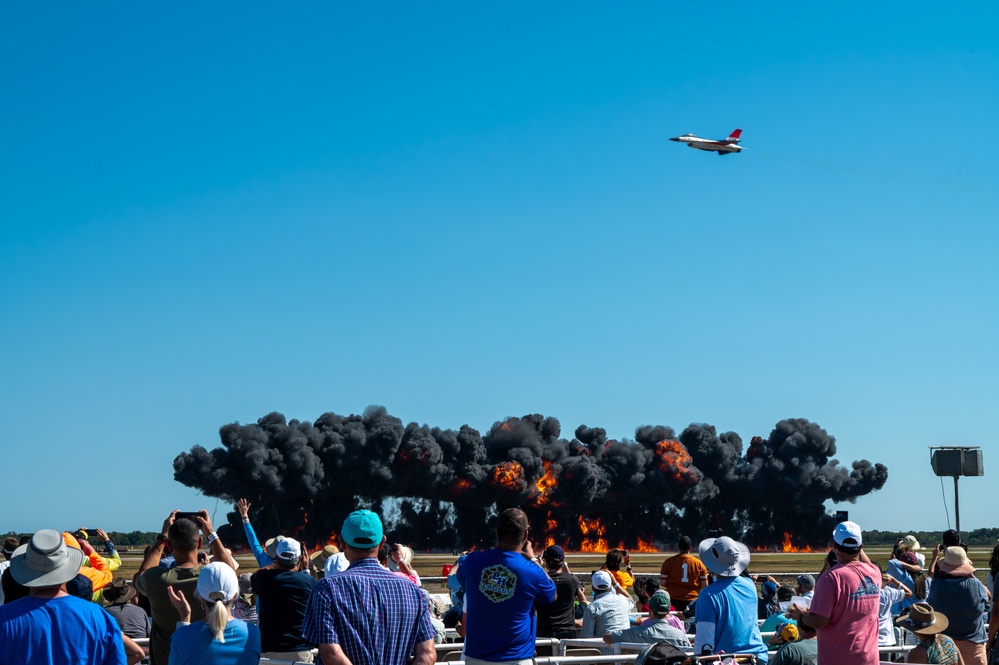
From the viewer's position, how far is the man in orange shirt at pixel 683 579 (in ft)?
43.2

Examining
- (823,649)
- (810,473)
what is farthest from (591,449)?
(823,649)

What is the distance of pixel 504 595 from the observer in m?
7.26

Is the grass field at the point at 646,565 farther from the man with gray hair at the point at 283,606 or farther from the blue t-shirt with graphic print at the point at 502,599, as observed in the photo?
the blue t-shirt with graphic print at the point at 502,599

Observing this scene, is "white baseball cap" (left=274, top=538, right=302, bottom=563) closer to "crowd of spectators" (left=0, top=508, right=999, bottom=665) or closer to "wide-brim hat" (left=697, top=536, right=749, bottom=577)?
"crowd of spectators" (left=0, top=508, right=999, bottom=665)

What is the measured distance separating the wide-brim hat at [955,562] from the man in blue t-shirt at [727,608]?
321 cm

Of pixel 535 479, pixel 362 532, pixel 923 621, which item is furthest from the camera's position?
pixel 535 479

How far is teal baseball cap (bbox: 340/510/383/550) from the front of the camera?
19.1 ft

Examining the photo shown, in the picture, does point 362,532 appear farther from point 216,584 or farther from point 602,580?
point 602,580

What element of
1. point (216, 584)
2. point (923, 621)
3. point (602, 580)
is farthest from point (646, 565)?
point (216, 584)

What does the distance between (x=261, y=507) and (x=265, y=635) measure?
74281 millimetres

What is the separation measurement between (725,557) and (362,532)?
3185 millimetres

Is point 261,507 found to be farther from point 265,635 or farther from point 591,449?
point 265,635

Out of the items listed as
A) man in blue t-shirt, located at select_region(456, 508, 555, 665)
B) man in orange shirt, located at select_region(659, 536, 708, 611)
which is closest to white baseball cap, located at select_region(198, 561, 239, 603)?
man in blue t-shirt, located at select_region(456, 508, 555, 665)

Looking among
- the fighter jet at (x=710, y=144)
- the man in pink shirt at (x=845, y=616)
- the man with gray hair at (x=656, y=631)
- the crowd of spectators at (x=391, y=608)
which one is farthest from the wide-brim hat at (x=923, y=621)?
the fighter jet at (x=710, y=144)
